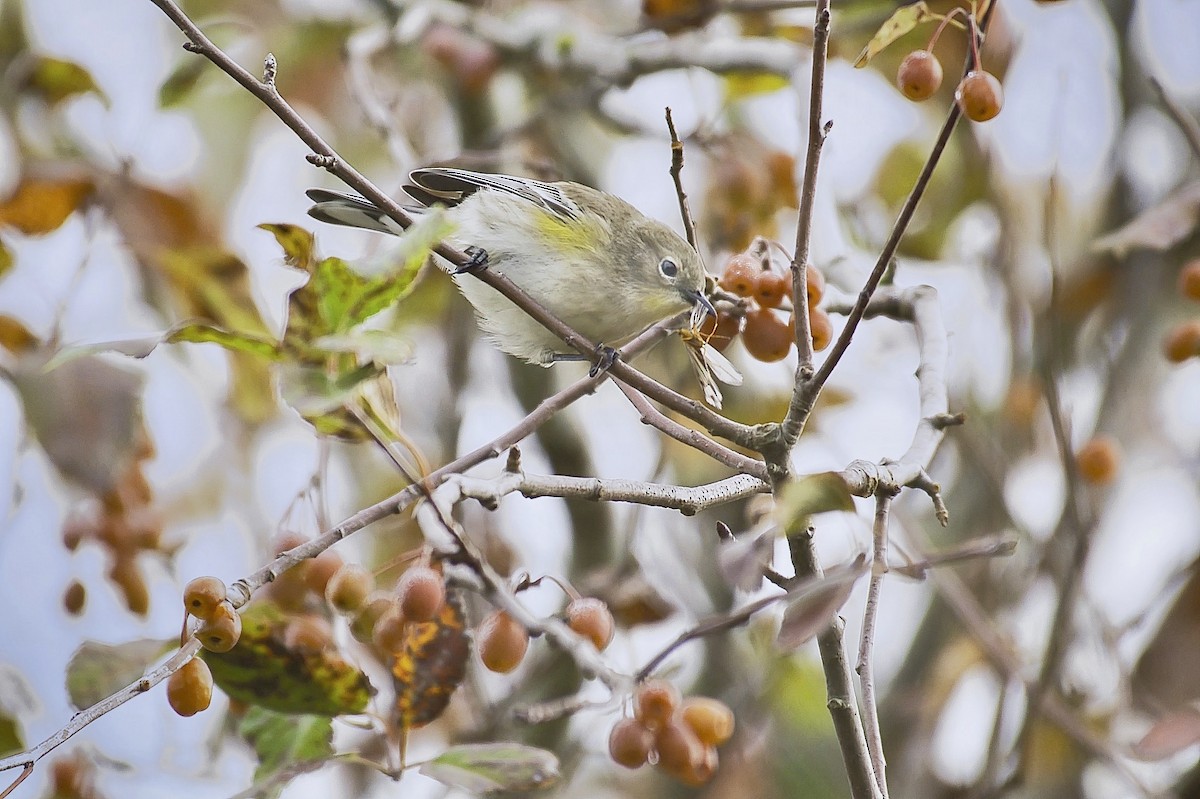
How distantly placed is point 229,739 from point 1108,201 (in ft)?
13.2

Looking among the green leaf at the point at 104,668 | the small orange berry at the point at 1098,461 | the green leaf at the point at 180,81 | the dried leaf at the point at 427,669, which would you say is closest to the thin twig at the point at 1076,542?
the small orange berry at the point at 1098,461

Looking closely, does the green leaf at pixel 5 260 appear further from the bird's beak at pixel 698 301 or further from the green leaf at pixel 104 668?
the bird's beak at pixel 698 301

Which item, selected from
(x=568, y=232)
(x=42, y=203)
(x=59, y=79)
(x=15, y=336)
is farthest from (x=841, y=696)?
(x=59, y=79)

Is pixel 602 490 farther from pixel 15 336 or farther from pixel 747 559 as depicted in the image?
pixel 15 336

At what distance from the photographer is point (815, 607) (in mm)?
1396

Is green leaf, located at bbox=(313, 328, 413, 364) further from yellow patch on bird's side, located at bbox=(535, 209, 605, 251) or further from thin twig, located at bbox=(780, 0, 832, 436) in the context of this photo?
yellow patch on bird's side, located at bbox=(535, 209, 605, 251)

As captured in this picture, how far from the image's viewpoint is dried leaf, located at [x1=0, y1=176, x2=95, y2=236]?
9.92 feet

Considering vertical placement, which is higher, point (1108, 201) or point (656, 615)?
point (1108, 201)

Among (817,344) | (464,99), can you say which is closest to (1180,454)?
(817,344)

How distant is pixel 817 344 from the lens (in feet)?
7.70

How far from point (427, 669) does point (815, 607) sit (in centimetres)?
113

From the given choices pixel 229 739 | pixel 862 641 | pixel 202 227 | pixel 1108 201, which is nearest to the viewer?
pixel 862 641

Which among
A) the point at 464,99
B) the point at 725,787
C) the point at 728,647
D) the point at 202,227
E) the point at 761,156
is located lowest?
the point at 725,787

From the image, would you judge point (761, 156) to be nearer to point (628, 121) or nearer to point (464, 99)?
point (628, 121)
